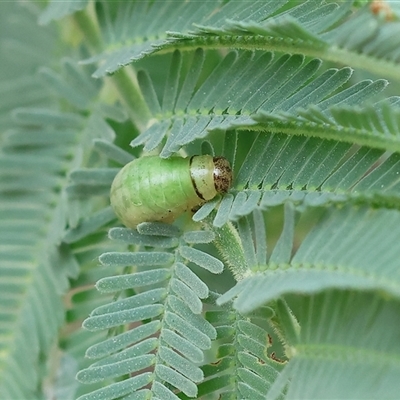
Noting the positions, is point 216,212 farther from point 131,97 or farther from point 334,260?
point 131,97

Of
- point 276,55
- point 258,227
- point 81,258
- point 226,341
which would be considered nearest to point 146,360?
point 226,341

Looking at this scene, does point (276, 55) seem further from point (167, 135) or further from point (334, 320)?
point (334, 320)

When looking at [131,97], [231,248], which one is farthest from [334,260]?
[131,97]

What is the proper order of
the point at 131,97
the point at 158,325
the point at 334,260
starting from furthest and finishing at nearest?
the point at 131,97 < the point at 158,325 < the point at 334,260

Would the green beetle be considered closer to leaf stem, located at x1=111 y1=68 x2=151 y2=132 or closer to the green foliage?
the green foliage

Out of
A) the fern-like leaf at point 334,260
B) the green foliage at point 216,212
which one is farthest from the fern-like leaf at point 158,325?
the fern-like leaf at point 334,260

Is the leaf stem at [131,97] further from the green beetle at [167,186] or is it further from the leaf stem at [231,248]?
the leaf stem at [231,248]
